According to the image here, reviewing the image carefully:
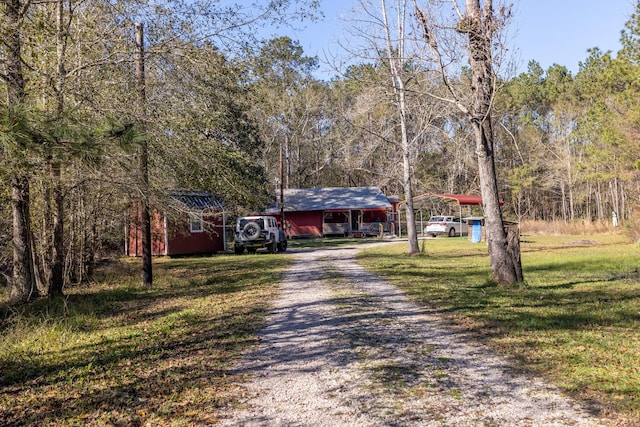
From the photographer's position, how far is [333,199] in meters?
43.2

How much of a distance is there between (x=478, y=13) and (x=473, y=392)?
8.61 metres

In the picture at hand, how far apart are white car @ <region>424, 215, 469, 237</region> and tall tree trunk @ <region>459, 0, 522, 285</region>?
2563 centimetres

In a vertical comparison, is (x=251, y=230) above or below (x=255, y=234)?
above

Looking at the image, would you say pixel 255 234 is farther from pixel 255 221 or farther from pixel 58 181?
pixel 58 181

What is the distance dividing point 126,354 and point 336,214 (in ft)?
121

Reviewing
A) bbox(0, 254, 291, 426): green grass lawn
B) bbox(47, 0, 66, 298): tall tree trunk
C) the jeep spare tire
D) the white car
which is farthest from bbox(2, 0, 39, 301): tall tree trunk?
the white car

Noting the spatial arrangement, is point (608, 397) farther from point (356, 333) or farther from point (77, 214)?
point (77, 214)

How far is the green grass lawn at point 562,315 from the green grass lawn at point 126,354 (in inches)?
125

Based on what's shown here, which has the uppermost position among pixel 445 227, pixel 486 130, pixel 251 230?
pixel 486 130

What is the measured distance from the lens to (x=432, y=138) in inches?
990

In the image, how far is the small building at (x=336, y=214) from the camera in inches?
1639

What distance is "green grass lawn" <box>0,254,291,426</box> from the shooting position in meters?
4.55

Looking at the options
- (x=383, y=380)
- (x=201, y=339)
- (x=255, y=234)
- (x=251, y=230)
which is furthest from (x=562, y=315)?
(x=251, y=230)

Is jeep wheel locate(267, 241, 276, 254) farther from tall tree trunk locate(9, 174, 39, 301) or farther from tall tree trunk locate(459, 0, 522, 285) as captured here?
tall tree trunk locate(9, 174, 39, 301)
